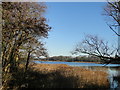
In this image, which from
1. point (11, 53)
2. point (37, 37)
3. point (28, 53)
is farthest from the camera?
point (28, 53)

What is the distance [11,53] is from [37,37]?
2.30 feet

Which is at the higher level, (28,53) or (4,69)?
(28,53)

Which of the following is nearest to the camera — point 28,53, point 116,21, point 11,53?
point 11,53

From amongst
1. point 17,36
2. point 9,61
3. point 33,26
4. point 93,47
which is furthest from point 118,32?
Result: point 9,61

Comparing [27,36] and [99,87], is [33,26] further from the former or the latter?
[99,87]

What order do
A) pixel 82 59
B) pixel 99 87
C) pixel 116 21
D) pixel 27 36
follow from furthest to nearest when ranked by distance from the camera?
pixel 82 59
pixel 99 87
pixel 116 21
pixel 27 36

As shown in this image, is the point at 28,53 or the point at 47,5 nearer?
the point at 47,5

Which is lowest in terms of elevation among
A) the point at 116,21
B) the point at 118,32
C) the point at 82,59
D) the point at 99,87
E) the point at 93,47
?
the point at 99,87

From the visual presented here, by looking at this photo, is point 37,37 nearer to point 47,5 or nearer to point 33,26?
point 33,26

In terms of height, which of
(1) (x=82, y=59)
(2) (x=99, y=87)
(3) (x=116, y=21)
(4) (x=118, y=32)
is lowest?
(2) (x=99, y=87)

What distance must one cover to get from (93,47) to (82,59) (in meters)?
0.80

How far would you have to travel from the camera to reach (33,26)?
2568 millimetres

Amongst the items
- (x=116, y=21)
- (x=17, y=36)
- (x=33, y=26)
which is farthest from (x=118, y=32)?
(x=17, y=36)

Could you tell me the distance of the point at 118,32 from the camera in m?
3.33
